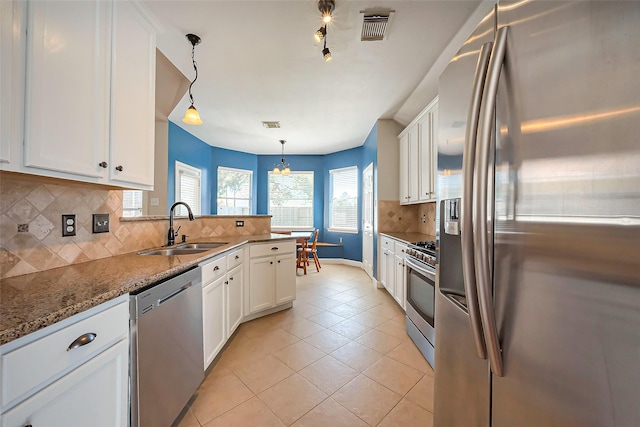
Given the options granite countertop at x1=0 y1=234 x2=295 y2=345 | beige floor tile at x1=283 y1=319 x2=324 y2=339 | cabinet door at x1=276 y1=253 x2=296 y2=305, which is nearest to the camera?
granite countertop at x1=0 y1=234 x2=295 y2=345

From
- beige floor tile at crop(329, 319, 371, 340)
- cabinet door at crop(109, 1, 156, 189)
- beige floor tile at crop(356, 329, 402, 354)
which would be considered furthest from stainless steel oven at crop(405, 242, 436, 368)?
cabinet door at crop(109, 1, 156, 189)

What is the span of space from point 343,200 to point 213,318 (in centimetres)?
449

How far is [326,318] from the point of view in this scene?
285 centimetres

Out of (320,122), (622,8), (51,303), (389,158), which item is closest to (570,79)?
(622,8)

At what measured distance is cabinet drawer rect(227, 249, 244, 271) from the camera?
219cm

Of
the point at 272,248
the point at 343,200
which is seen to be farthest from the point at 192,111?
the point at 343,200

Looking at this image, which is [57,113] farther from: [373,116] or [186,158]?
[186,158]

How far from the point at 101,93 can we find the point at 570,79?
1.85 metres

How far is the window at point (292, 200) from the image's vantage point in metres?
6.48

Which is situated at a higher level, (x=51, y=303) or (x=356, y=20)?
(x=356, y=20)

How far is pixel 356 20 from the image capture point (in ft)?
6.35

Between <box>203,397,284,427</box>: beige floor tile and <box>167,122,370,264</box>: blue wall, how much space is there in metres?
3.10

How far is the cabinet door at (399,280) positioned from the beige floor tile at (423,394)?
3.32ft

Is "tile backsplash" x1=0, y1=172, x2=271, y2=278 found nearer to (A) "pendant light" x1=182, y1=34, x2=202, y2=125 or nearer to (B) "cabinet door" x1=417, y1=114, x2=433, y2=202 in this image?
(A) "pendant light" x1=182, y1=34, x2=202, y2=125
